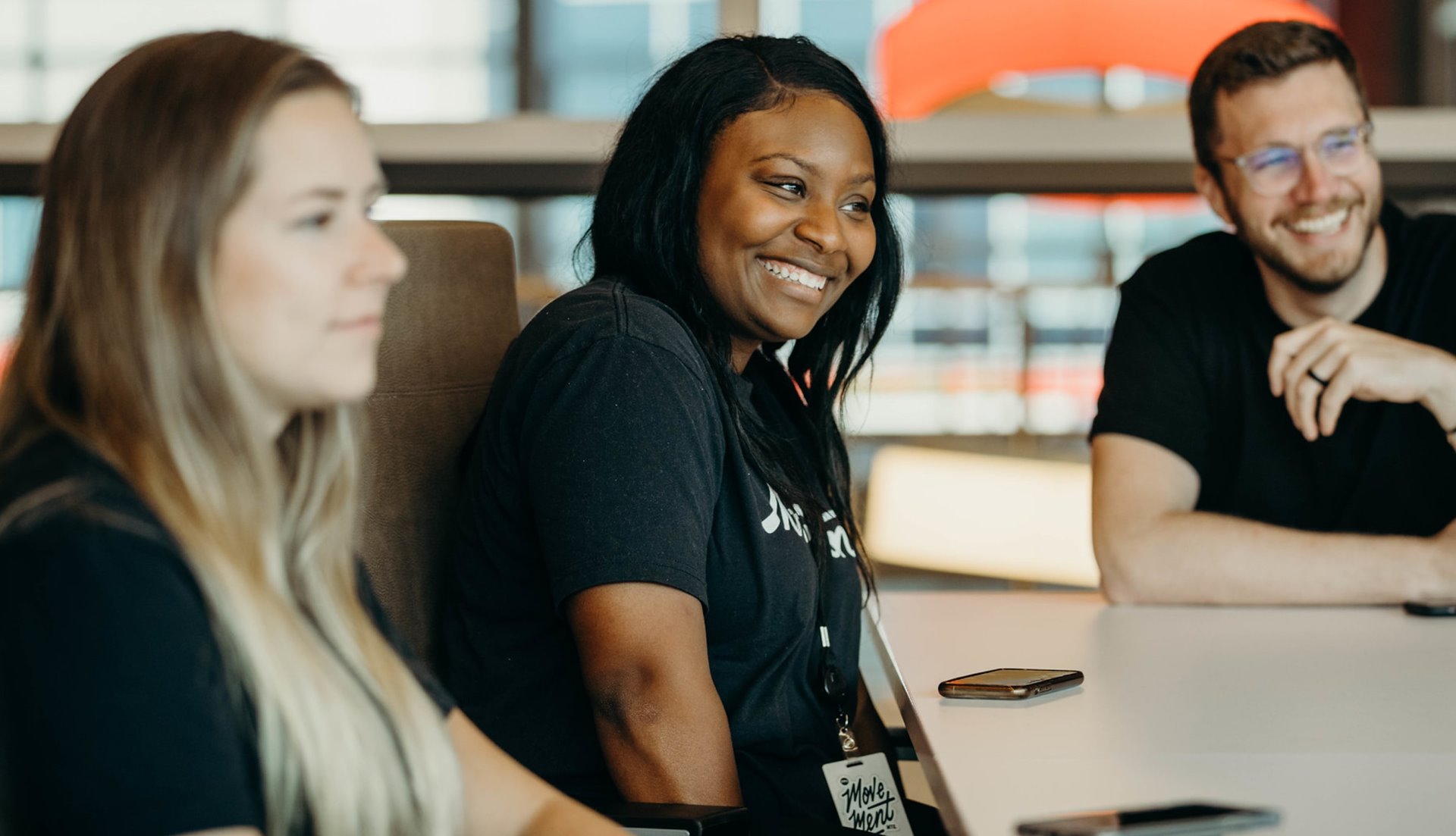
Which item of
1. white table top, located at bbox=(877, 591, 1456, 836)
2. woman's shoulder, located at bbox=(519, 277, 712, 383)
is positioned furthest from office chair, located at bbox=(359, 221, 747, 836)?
white table top, located at bbox=(877, 591, 1456, 836)

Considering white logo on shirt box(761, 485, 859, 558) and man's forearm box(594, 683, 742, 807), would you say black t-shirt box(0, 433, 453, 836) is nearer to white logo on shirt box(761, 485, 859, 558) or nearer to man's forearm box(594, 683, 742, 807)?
man's forearm box(594, 683, 742, 807)

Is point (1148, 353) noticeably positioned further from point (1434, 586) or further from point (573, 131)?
point (573, 131)

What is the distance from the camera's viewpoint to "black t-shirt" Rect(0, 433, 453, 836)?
742mm

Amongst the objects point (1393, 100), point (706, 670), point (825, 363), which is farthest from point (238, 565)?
point (1393, 100)

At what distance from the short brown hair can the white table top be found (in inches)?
31.4

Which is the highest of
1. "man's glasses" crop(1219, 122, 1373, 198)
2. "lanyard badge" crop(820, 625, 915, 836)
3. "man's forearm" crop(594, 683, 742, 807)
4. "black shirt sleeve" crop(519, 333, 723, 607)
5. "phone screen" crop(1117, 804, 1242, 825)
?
"man's glasses" crop(1219, 122, 1373, 198)

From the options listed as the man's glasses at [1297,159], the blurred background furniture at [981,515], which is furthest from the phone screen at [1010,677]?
the blurred background furniture at [981,515]

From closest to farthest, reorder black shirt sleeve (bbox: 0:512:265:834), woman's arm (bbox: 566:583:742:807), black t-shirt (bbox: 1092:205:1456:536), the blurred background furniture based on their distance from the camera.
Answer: black shirt sleeve (bbox: 0:512:265:834), woman's arm (bbox: 566:583:742:807), black t-shirt (bbox: 1092:205:1456:536), the blurred background furniture

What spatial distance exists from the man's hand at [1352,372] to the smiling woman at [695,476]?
589 millimetres

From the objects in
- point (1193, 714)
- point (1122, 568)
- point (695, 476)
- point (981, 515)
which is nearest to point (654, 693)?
point (695, 476)

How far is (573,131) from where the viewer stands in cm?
347

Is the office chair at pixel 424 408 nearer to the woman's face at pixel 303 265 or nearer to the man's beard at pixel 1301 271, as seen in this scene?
the woman's face at pixel 303 265

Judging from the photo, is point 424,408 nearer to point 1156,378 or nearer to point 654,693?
point 654,693

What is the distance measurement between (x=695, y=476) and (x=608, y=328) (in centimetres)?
17
